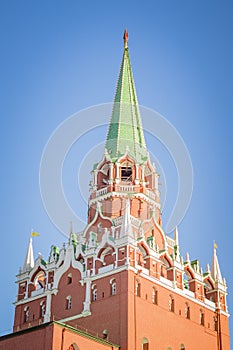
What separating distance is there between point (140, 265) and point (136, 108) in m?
22.3

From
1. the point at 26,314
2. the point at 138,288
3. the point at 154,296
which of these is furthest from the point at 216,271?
the point at 26,314

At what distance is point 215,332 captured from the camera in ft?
271

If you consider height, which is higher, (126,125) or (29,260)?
(126,125)

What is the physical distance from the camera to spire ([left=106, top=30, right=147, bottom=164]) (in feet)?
290

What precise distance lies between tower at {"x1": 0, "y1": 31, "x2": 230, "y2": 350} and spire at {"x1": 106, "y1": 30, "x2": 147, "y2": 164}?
129 mm

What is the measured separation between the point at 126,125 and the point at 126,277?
2177 cm

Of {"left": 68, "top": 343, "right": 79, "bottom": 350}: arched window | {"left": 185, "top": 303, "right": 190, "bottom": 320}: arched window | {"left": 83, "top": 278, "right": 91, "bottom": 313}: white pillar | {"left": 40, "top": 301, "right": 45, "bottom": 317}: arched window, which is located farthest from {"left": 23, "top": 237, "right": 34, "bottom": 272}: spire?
{"left": 68, "top": 343, "right": 79, "bottom": 350}: arched window

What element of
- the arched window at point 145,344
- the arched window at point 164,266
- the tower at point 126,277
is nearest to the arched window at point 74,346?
the tower at point 126,277

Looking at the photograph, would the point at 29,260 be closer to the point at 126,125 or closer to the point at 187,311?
the point at 187,311

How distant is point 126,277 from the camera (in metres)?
74.4

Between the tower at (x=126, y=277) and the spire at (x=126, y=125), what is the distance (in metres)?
0.13

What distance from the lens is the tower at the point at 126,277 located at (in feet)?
244

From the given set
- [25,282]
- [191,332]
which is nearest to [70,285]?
[25,282]

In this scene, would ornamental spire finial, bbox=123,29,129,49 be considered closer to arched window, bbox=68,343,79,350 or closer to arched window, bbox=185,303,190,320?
arched window, bbox=185,303,190,320
